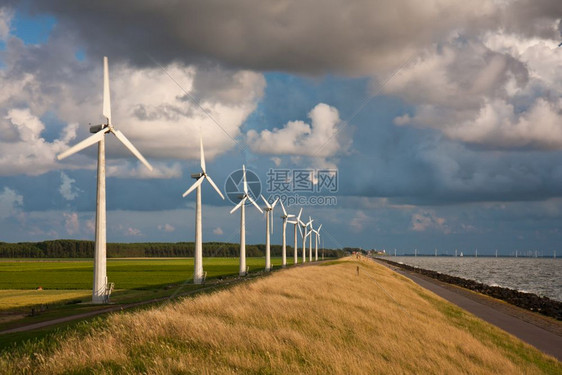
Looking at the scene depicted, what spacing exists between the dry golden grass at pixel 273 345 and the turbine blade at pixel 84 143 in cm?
1558

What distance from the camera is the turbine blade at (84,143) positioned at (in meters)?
34.7

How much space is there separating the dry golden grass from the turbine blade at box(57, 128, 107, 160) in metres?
15.6

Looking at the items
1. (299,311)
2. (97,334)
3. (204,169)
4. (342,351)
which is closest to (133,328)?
(97,334)

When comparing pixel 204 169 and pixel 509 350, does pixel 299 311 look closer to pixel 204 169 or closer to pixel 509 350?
pixel 509 350

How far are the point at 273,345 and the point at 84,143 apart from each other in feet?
92.2

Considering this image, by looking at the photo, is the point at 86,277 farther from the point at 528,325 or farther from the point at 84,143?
the point at 528,325

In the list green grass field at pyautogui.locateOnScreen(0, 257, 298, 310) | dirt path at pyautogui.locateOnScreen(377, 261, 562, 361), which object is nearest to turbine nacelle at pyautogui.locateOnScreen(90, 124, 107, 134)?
green grass field at pyautogui.locateOnScreen(0, 257, 298, 310)

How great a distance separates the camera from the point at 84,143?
129 feet

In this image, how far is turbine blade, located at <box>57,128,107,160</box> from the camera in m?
34.7

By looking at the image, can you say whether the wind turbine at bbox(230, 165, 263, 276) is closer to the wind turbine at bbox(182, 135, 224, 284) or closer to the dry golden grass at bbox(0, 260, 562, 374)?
the wind turbine at bbox(182, 135, 224, 284)

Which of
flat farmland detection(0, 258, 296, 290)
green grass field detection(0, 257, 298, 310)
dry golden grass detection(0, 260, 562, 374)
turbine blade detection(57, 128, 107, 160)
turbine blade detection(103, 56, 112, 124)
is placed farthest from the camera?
flat farmland detection(0, 258, 296, 290)

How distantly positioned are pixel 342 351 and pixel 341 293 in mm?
19326

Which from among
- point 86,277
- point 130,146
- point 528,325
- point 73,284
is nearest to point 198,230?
point 130,146

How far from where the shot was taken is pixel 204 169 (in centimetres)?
6328
